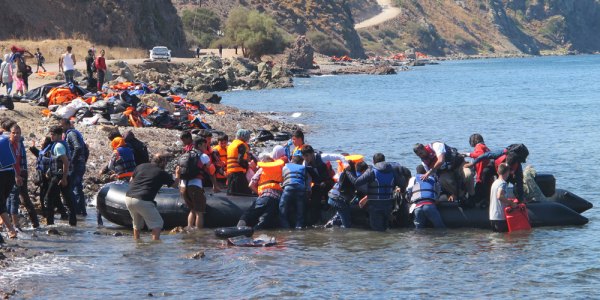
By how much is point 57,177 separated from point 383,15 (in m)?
144

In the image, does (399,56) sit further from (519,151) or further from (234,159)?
(519,151)

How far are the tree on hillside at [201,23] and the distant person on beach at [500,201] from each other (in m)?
86.0

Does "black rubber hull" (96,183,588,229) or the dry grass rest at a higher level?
the dry grass

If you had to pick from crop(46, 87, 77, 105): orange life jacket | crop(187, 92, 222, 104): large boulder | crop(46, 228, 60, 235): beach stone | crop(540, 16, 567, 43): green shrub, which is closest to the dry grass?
crop(187, 92, 222, 104): large boulder

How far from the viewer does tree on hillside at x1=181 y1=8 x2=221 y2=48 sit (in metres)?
100

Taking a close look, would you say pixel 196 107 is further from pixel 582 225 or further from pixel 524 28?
pixel 524 28

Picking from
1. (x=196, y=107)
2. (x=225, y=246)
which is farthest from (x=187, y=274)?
(x=196, y=107)

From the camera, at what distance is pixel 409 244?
45.1 ft

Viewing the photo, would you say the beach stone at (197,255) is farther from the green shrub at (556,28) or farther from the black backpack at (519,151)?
the green shrub at (556,28)

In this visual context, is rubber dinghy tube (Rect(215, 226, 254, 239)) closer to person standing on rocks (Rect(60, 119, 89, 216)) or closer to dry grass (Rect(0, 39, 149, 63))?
person standing on rocks (Rect(60, 119, 89, 216))

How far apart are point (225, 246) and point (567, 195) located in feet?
20.6

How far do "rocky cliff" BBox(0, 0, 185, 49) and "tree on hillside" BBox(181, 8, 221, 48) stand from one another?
24495 mm

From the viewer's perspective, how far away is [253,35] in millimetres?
86000

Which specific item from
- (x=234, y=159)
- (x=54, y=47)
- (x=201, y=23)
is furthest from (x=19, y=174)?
(x=201, y=23)
